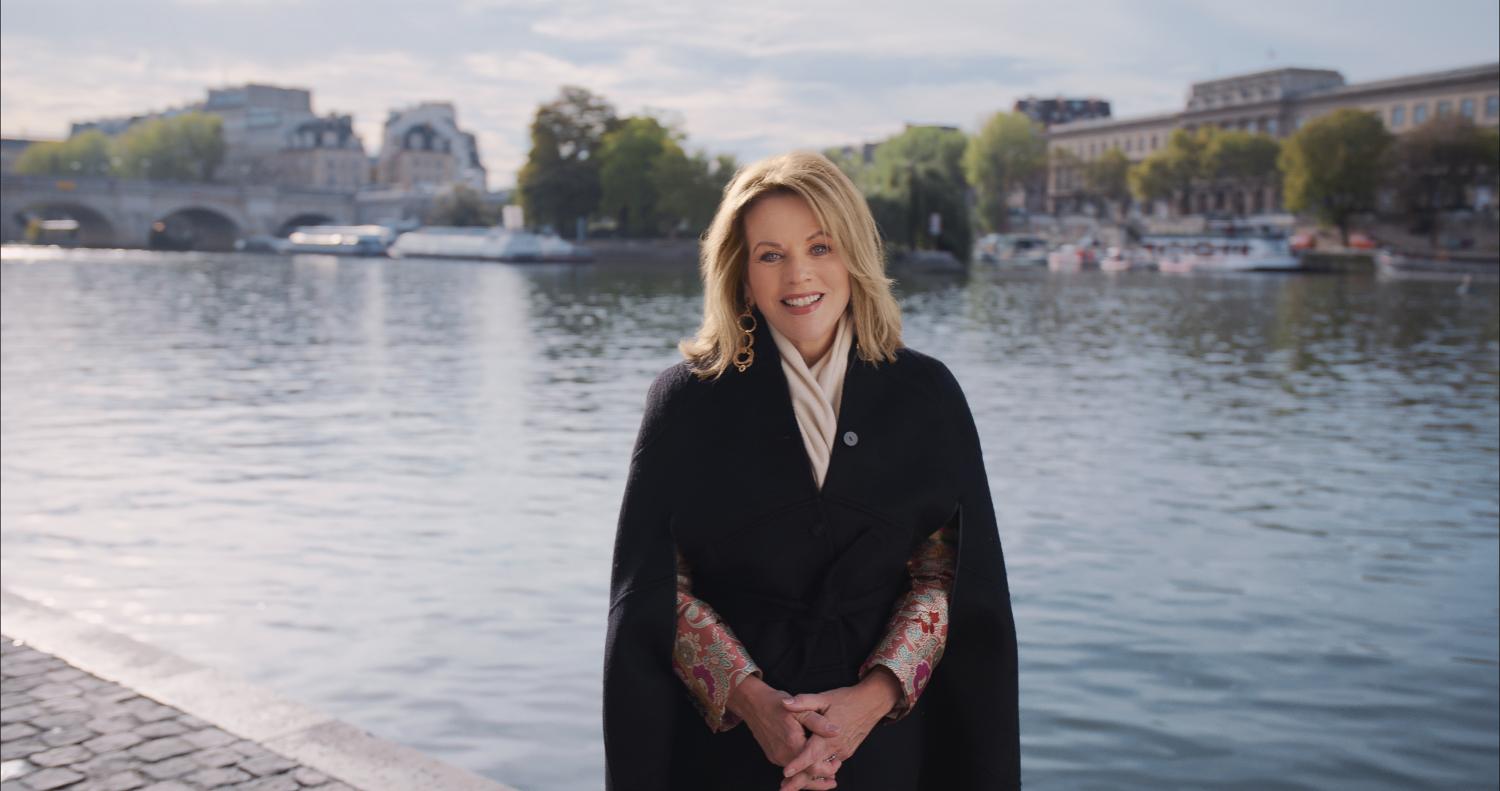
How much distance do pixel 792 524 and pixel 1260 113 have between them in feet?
378

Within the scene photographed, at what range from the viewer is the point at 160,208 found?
106m

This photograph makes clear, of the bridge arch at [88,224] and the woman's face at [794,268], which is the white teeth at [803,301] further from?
the bridge arch at [88,224]

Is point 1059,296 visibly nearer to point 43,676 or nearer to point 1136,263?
point 1136,263

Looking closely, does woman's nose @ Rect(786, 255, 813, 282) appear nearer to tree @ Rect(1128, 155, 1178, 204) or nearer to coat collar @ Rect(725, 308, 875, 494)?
coat collar @ Rect(725, 308, 875, 494)

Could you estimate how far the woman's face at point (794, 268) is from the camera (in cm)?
252

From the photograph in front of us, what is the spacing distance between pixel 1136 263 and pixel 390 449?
76276 millimetres

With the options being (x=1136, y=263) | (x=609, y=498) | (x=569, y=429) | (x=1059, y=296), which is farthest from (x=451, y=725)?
(x=1136, y=263)

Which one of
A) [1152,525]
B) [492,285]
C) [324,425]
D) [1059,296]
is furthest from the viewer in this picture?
[492,285]

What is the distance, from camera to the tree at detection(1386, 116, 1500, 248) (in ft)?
263

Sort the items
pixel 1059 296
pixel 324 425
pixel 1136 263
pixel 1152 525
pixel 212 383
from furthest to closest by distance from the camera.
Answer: pixel 1136 263
pixel 1059 296
pixel 212 383
pixel 324 425
pixel 1152 525

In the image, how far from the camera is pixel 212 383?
1970 centimetres

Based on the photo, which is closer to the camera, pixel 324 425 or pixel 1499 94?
pixel 324 425

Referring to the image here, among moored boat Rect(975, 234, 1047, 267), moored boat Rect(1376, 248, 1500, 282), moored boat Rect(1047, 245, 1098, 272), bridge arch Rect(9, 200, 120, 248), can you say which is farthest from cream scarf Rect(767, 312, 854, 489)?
bridge arch Rect(9, 200, 120, 248)

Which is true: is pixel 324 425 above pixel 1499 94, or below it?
below
